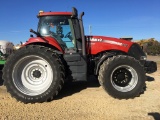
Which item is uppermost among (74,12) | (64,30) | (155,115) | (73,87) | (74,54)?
(74,12)

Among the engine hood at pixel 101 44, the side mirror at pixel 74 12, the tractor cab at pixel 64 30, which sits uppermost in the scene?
the side mirror at pixel 74 12

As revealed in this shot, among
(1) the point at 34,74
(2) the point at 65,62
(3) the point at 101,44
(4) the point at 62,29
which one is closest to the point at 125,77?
(3) the point at 101,44

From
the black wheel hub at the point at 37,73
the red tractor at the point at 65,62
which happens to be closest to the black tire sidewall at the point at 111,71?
the red tractor at the point at 65,62

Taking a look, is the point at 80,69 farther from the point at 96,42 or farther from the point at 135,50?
the point at 135,50

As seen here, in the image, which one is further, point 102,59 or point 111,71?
point 102,59

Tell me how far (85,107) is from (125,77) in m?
1.69

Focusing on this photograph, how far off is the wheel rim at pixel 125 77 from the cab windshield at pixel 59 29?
147cm

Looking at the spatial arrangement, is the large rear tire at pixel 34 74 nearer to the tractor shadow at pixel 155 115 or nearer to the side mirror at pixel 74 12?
the side mirror at pixel 74 12

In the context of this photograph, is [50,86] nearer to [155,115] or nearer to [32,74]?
[32,74]

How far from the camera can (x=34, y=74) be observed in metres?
7.03

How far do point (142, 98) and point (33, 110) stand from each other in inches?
113

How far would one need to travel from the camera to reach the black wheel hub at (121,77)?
282 inches

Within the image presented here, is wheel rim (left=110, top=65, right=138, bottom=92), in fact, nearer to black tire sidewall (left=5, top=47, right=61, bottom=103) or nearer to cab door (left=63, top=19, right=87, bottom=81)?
cab door (left=63, top=19, right=87, bottom=81)

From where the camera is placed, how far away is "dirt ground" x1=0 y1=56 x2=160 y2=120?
547 centimetres
